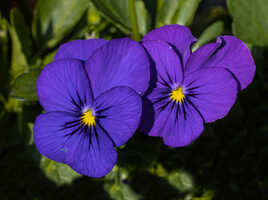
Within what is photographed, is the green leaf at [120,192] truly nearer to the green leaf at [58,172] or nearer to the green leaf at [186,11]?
the green leaf at [58,172]

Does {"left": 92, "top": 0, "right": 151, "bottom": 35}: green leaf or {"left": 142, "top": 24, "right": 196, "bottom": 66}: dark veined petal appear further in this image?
{"left": 92, "top": 0, "right": 151, "bottom": 35}: green leaf

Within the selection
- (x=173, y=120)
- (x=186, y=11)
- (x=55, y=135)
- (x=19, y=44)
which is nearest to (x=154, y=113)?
(x=173, y=120)

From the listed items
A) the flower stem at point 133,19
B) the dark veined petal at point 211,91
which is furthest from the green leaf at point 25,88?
the dark veined petal at point 211,91

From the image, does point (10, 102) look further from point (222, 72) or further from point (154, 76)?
point (222, 72)

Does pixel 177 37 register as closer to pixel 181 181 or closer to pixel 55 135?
pixel 55 135

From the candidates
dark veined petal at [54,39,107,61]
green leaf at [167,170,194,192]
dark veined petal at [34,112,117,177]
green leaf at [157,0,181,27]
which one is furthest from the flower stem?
green leaf at [167,170,194,192]

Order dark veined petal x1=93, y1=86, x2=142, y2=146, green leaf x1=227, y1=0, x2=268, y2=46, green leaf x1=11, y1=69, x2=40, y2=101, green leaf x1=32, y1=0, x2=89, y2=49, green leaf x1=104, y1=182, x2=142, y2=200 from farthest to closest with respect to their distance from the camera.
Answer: green leaf x1=32, y1=0, x2=89, y2=49
green leaf x1=104, y1=182, x2=142, y2=200
green leaf x1=227, y1=0, x2=268, y2=46
green leaf x1=11, y1=69, x2=40, y2=101
dark veined petal x1=93, y1=86, x2=142, y2=146

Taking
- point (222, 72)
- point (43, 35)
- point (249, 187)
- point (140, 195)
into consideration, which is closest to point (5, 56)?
point (43, 35)

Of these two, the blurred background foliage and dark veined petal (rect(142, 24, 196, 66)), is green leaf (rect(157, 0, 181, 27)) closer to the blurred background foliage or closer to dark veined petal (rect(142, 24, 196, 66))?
the blurred background foliage
